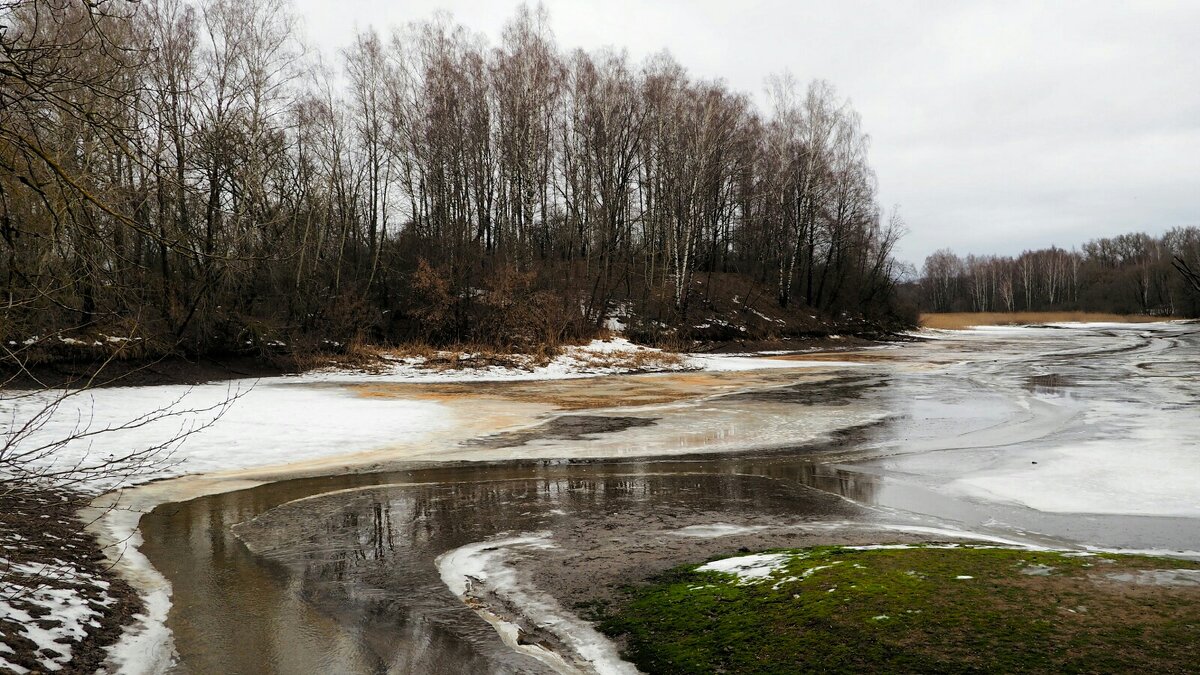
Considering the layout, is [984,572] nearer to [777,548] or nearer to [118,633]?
[777,548]

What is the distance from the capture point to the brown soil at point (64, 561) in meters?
4.47

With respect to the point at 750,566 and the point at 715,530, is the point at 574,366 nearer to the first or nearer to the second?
the point at 715,530

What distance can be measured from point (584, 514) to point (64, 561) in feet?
16.6

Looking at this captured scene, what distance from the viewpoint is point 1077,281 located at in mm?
120375

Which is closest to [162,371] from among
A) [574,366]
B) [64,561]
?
[574,366]

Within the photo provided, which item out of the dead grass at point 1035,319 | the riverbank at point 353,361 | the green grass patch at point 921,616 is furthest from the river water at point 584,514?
the dead grass at point 1035,319

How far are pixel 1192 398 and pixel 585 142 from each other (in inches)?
1115

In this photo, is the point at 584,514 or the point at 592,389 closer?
the point at 584,514

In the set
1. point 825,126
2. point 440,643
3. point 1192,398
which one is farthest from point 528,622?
point 825,126

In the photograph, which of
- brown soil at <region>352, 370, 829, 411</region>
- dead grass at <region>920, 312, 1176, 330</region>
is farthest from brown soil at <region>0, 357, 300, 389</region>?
dead grass at <region>920, 312, 1176, 330</region>

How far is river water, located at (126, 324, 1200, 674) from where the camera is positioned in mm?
5504

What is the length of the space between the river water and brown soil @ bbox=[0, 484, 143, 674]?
43cm

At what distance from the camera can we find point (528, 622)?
5.60m

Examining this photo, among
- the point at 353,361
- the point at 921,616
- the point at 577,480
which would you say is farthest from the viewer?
the point at 353,361
